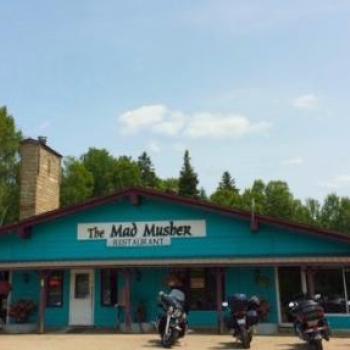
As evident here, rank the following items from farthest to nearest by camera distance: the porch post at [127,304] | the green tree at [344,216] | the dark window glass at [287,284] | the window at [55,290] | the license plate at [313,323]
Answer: the green tree at [344,216] → the window at [55,290] → the dark window glass at [287,284] → the porch post at [127,304] → the license plate at [313,323]

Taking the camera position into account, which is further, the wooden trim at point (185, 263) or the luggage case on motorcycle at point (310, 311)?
the wooden trim at point (185, 263)

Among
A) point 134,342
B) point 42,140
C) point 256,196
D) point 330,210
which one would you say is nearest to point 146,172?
point 256,196

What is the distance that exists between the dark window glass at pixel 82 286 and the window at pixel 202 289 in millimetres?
3591

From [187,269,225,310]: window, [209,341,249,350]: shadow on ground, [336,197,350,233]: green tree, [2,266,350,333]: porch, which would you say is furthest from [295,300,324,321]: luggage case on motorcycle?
[336,197,350,233]: green tree

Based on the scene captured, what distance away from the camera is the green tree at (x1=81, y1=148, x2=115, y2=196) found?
63.1 meters

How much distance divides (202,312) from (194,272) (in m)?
1.33

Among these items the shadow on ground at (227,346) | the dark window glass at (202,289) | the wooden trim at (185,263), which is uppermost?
the wooden trim at (185,263)

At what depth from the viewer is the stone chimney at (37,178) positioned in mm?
21359

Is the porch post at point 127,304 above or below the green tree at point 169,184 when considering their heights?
below

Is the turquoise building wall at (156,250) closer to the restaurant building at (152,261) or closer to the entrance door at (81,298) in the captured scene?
the restaurant building at (152,261)

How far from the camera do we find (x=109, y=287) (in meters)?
19.2

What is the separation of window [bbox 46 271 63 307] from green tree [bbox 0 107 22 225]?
23.3 m

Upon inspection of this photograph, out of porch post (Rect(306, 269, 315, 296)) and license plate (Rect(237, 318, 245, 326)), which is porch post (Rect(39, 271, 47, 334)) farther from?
porch post (Rect(306, 269, 315, 296))

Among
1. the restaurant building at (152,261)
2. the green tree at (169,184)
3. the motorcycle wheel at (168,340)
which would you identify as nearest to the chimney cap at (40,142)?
the restaurant building at (152,261)
